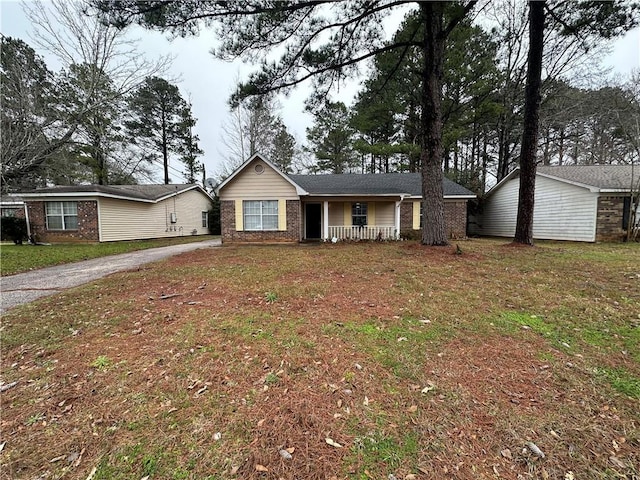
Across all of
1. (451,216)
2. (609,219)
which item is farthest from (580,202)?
(451,216)

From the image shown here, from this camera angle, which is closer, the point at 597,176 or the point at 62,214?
the point at 597,176

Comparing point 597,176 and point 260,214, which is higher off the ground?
point 597,176

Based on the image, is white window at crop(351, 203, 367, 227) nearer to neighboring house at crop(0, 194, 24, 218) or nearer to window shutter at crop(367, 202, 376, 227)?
window shutter at crop(367, 202, 376, 227)

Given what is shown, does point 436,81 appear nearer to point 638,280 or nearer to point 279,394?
point 638,280

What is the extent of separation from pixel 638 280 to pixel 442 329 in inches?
204

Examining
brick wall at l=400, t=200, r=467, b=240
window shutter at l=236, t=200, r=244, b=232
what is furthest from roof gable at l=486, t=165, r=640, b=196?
window shutter at l=236, t=200, r=244, b=232

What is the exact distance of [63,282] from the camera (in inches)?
251

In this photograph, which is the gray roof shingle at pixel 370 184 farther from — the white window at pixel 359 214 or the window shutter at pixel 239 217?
the window shutter at pixel 239 217

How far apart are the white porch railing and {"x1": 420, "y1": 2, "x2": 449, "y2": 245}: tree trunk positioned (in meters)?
4.13

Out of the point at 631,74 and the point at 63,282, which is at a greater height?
the point at 631,74

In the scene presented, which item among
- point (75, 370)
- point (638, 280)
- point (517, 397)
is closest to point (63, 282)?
point (75, 370)

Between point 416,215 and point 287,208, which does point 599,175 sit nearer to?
point 416,215

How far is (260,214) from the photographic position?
44.0 feet

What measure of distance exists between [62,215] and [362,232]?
16102 mm
